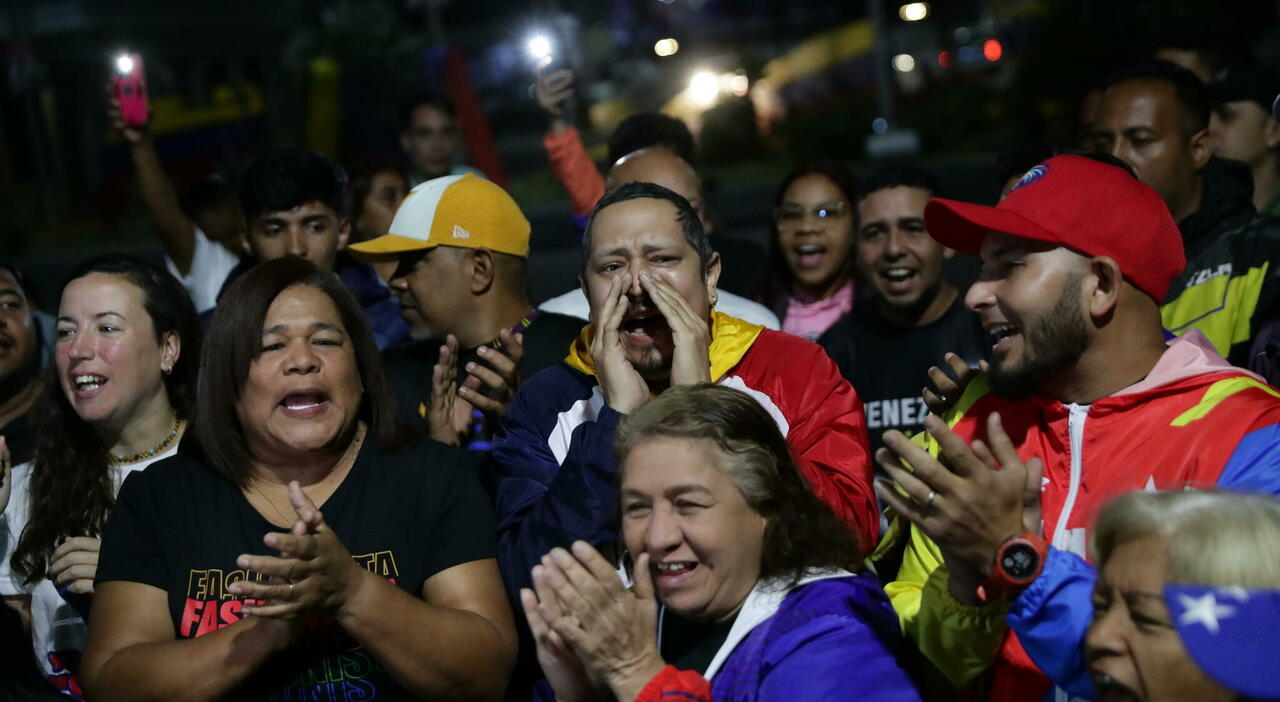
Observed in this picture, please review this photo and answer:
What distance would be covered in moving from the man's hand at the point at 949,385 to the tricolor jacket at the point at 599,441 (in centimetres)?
20

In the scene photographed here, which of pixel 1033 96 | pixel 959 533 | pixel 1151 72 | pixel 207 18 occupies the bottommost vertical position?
pixel 959 533

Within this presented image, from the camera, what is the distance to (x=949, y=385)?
9.37ft

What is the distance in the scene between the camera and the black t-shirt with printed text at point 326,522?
273 centimetres

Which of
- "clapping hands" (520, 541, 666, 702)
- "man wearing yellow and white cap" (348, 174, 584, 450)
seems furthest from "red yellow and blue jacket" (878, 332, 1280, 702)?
"man wearing yellow and white cap" (348, 174, 584, 450)

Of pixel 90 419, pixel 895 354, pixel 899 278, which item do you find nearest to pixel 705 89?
pixel 899 278

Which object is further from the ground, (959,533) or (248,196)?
(248,196)

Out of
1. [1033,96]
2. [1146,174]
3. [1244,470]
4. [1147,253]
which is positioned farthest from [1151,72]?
[1033,96]

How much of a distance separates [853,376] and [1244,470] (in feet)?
6.37

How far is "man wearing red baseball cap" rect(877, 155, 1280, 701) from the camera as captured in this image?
2141mm

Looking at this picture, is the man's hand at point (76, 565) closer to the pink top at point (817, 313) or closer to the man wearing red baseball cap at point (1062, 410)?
the man wearing red baseball cap at point (1062, 410)

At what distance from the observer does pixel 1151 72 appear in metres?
4.30

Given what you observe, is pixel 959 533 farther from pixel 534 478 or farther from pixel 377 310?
pixel 377 310

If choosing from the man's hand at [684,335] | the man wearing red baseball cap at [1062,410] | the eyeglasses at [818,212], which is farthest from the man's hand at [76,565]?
the eyeglasses at [818,212]

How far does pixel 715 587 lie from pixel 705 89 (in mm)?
18327
